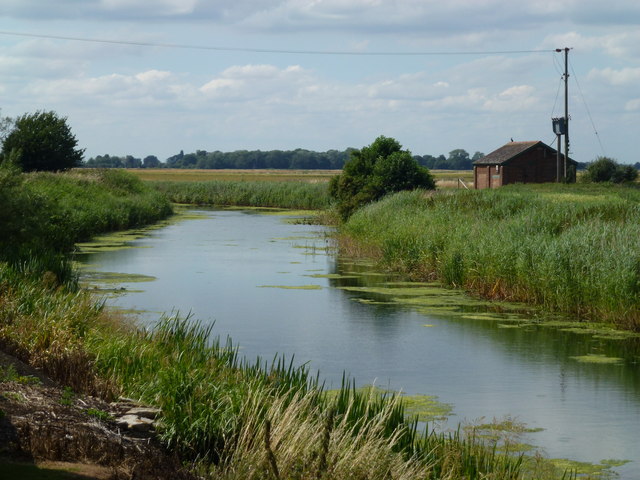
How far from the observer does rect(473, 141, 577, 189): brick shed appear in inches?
2281

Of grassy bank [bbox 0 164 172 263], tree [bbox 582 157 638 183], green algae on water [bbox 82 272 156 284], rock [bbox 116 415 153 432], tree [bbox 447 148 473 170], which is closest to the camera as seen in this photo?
rock [bbox 116 415 153 432]

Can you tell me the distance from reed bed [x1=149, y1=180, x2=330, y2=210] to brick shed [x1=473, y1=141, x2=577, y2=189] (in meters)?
11.0

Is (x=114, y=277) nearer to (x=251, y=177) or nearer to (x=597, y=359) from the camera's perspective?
(x=597, y=359)

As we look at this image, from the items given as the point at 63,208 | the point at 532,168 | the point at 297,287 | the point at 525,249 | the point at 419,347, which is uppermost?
the point at 532,168

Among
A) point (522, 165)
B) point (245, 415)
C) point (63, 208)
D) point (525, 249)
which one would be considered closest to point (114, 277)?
point (525, 249)

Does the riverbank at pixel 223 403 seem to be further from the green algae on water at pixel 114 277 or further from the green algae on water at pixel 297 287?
the green algae on water at pixel 297 287

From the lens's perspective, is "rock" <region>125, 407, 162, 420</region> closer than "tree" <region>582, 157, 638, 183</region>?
Yes

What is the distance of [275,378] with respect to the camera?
968 cm

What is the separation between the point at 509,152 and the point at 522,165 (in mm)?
1314

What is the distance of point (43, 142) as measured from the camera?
5072 centimetres

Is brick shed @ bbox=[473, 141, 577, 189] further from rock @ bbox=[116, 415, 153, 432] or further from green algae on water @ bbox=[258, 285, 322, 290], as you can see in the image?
rock @ bbox=[116, 415, 153, 432]

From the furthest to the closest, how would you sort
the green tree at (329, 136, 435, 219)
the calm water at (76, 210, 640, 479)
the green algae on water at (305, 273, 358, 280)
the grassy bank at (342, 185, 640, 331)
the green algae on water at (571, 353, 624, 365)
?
the green tree at (329, 136, 435, 219), the green algae on water at (305, 273, 358, 280), the grassy bank at (342, 185, 640, 331), the green algae on water at (571, 353, 624, 365), the calm water at (76, 210, 640, 479)

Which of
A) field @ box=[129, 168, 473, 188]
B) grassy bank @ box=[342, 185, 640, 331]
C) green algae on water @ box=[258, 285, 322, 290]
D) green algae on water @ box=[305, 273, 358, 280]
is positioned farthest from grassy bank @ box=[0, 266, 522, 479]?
field @ box=[129, 168, 473, 188]

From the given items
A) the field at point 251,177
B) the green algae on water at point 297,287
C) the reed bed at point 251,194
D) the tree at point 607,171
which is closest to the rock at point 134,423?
the green algae on water at point 297,287
